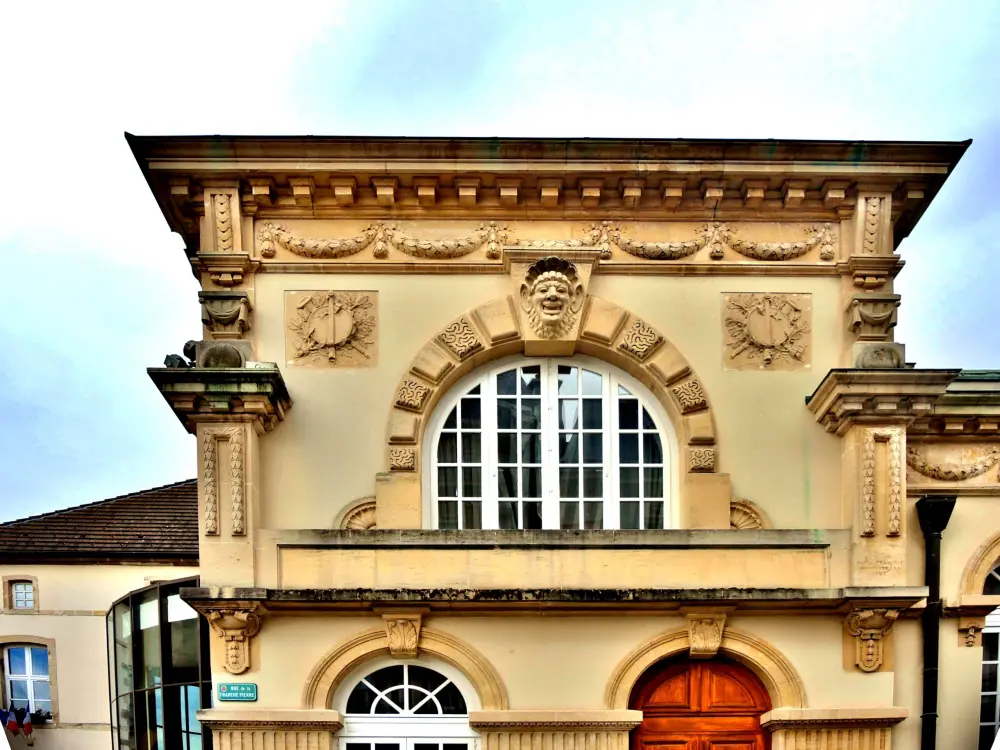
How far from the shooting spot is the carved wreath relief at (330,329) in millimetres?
11273

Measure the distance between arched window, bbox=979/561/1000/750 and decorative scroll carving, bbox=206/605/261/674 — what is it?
8.72 metres

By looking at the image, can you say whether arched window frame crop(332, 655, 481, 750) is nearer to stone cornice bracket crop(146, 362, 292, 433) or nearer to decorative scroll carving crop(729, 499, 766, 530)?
stone cornice bracket crop(146, 362, 292, 433)

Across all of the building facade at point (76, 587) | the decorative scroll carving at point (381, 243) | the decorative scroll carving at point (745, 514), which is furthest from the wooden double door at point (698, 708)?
the building facade at point (76, 587)

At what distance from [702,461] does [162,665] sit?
Answer: 971 cm

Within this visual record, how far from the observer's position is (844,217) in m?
11.6

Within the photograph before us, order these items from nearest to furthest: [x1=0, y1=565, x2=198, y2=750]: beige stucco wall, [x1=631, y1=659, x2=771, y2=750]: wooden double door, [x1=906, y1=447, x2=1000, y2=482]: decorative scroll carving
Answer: [x1=631, y1=659, x2=771, y2=750]: wooden double door < [x1=906, y1=447, x2=1000, y2=482]: decorative scroll carving < [x1=0, y1=565, x2=198, y2=750]: beige stucco wall

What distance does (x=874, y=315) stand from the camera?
1118 cm

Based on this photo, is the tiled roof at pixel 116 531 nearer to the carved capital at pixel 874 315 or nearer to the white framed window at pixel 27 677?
the white framed window at pixel 27 677

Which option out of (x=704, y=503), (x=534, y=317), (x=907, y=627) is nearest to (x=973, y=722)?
(x=907, y=627)

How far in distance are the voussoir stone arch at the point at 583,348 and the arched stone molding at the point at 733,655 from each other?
1957 millimetres

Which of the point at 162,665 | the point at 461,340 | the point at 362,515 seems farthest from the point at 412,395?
the point at 162,665

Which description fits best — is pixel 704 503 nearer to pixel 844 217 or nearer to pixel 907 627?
pixel 907 627

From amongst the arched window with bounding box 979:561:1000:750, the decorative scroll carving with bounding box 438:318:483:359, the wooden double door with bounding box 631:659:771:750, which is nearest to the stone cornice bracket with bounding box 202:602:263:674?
the decorative scroll carving with bounding box 438:318:483:359

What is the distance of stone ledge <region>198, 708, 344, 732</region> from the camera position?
34.1 feet
